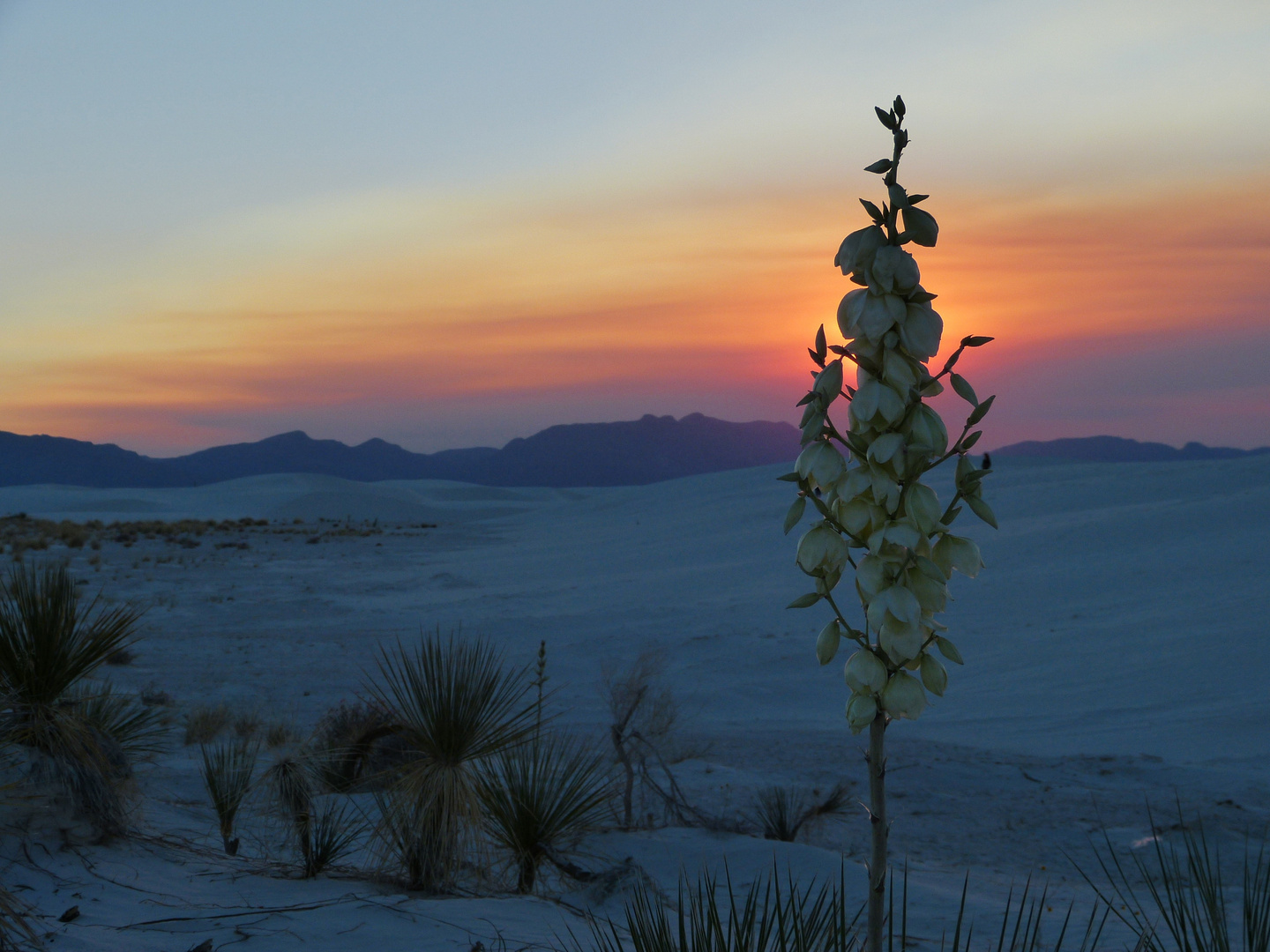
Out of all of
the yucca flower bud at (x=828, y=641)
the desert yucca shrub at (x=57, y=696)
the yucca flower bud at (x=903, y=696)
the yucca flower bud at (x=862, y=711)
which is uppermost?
the yucca flower bud at (x=828, y=641)

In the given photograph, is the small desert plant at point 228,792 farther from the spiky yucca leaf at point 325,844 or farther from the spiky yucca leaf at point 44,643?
the spiky yucca leaf at point 44,643

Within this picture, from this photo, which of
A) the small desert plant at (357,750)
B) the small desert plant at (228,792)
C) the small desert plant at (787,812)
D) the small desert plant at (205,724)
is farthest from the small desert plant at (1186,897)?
the small desert plant at (205,724)

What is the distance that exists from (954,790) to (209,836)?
5177mm

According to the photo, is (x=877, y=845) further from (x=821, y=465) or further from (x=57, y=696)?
(x=57, y=696)

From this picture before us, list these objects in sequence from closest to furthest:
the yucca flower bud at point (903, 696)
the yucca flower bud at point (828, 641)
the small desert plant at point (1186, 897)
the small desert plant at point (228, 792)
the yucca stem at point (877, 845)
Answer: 1. the yucca stem at point (877, 845)
2. the yucca flower bud at point (903, 696)
3. the yucca flower bud at point (828, 641)
4. the small desert plant at point (1186, 897)
5. the small desert plant at point (228, 792)

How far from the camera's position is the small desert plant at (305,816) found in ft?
14.2

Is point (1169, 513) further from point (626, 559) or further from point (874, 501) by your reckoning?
point (874, 501)

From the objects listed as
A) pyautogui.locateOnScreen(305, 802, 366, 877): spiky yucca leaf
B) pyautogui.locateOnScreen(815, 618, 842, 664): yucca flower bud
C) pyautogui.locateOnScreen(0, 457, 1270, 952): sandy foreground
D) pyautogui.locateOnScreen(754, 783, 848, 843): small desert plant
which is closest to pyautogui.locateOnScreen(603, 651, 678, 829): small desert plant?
pyautogui.locateOnScreen(0, 457, 1270, 952): sandy foreground

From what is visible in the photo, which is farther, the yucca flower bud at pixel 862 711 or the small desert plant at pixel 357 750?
the small desert plant at pixel 357 750

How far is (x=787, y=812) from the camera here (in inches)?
237

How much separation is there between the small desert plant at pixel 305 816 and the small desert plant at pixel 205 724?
3.60 m

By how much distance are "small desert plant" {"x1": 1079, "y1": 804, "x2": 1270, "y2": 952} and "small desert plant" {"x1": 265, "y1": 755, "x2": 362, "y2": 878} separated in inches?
125

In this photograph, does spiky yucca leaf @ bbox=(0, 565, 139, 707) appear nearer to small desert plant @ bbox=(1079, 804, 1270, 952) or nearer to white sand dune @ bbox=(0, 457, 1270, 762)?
small desert plant @ bbox=(1079, 804, 1270, 952)

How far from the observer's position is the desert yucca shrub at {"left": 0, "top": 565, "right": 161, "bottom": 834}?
400cm
